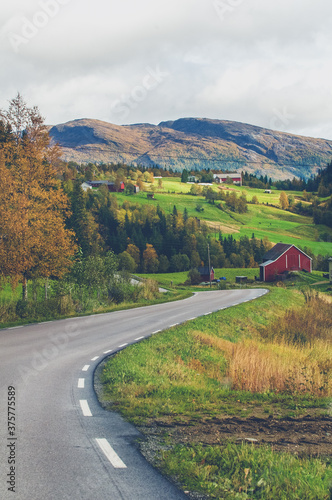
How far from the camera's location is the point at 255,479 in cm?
568

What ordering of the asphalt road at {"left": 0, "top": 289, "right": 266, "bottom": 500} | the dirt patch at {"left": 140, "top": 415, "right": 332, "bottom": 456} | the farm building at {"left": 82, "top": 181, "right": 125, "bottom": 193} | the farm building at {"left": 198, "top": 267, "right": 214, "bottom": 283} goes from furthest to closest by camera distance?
the farm building at {"left": 82, "top": 181, "right": 125, "bottom": 193} → the farm building at {"left": 198, "top": 267, "right": 214, "bottom": 283} → the dirt patch at {"left": 140, "top": 415, "right": 332, "bottom": 456} → the asphalt road at {"left": 0, "top": 289, "right": 266, "bottom": 500}

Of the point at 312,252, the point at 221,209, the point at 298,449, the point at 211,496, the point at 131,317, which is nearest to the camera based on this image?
the point at 211,496

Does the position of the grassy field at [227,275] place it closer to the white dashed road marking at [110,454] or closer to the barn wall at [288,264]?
the barn wall at [288,264]

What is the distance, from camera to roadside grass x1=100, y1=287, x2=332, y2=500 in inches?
221

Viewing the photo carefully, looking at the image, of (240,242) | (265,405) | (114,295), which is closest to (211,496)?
(265,405)

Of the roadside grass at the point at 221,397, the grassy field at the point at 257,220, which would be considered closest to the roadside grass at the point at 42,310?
the roadside grass at the point at 221,397

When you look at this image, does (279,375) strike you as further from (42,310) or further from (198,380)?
(42,310)

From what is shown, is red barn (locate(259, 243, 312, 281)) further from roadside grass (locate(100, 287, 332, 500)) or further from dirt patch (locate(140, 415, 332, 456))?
dirt patch (locate(140, 415, 332, 456))

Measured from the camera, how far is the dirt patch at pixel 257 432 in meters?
7.18

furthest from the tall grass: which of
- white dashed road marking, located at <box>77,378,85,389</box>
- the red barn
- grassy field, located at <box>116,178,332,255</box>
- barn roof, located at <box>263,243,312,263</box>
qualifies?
grassy field, located at <box>116,178,332,255</box>

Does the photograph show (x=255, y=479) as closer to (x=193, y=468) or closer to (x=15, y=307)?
(x=193, y=468)

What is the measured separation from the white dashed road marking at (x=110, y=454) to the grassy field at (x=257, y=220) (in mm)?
112269

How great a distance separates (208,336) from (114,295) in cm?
1486

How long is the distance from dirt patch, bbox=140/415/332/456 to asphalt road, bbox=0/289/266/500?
2.19 feet
